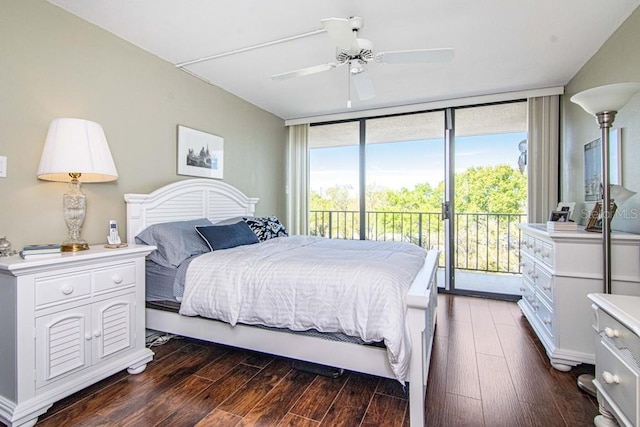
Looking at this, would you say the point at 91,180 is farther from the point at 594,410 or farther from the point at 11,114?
the point at 594,410

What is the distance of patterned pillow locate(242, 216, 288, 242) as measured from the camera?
10.6ft

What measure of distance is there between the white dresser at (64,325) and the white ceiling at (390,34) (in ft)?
5.51

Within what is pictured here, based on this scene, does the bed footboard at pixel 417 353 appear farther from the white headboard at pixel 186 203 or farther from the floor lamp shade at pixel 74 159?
the white headboard at pixel 186 203

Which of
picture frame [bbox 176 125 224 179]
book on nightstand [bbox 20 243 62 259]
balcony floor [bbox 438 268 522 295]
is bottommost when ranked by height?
balcony floor [bbox 438 268 522 295]

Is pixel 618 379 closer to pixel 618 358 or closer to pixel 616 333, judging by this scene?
pixel 618 358

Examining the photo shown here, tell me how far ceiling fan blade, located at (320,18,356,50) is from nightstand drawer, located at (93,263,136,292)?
6.26 feet

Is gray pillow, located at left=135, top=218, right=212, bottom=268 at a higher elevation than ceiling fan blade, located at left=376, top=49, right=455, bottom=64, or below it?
below

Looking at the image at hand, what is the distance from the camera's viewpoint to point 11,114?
190 cm

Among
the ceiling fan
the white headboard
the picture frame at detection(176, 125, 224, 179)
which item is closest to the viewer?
the ceiling fan

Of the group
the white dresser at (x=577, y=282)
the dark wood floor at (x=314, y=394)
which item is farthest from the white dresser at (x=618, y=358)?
the white dresser at (x=577, y=282)

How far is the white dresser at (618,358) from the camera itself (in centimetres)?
116

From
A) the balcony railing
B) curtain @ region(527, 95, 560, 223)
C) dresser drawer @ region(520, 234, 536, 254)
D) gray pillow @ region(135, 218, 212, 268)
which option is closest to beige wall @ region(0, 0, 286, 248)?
gray pillow @ region(135, 218, 212, 268)

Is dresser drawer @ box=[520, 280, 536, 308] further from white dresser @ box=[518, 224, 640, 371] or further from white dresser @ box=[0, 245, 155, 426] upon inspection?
white dresser @ box=[0, 245, 155, 426]

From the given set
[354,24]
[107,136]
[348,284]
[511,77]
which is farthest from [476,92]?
[107,136]
